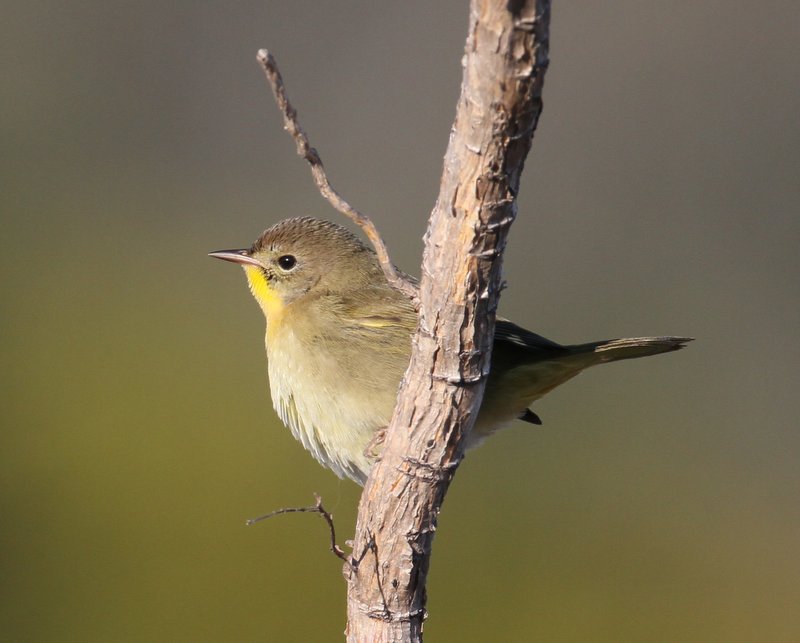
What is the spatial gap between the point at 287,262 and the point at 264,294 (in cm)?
18

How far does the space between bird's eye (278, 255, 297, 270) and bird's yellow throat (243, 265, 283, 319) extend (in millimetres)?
101

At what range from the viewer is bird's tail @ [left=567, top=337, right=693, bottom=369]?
385cm

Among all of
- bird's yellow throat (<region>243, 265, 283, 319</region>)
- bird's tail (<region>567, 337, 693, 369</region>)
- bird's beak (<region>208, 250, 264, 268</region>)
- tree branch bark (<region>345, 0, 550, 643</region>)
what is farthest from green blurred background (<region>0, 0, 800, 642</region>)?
tree branch bark (<region>345, 0, 550, 643</region>)

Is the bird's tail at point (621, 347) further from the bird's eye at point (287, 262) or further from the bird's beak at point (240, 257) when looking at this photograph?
the bird's beak at point (240, 257)

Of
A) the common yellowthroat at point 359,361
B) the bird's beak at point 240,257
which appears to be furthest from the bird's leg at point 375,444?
the bird's beak at point 240,257

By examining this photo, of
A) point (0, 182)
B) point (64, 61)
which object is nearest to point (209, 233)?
point (0, 182)

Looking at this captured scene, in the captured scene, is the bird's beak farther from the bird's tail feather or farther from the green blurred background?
the green blurred background

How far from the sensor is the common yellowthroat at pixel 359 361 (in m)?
3.88

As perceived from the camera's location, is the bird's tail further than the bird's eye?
No

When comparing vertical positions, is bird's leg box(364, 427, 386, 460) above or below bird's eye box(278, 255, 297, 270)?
below

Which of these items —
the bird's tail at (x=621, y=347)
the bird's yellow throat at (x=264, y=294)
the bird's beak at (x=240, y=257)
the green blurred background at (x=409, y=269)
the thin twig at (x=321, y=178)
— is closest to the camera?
the thin twig at (x=321, y=178)

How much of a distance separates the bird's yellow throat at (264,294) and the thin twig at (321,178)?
1.63 meters

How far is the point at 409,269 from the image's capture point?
7906 mm

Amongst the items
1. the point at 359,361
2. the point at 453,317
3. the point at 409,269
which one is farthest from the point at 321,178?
the point at 409,269
